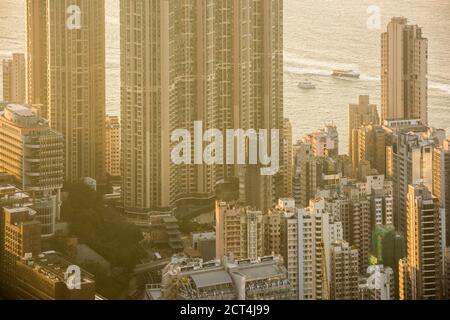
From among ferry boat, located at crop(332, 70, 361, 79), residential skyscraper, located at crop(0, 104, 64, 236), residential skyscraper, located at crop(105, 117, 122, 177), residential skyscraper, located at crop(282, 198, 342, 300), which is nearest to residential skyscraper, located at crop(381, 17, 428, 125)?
ferry boat, located at crop(332, 70, 361, 79)

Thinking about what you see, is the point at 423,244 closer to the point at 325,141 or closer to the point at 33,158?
the point at 325,141

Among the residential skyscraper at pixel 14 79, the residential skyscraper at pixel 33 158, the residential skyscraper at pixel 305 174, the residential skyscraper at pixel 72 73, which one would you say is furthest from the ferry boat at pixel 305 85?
the residential skyscraper at pixel 14 79

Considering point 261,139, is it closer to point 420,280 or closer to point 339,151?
point 339,151

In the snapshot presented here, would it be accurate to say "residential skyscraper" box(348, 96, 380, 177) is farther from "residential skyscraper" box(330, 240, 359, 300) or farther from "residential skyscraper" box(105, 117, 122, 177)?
"residential skyscraper" box(105, 117, 122, 177)

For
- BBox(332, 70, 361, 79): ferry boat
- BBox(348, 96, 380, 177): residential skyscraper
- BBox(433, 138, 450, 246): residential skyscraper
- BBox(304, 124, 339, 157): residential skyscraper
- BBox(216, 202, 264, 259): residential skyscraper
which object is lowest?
BBox(216, 202, 264, 259): residential skyscraper
